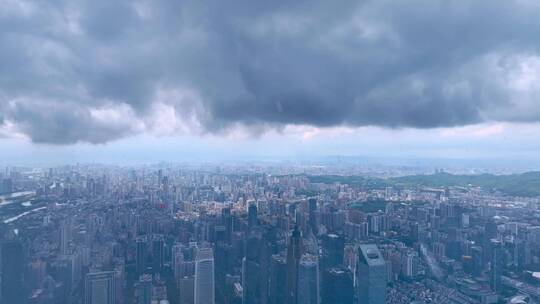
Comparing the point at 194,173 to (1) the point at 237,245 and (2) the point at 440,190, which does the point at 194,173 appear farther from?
(2) the point at 440,190

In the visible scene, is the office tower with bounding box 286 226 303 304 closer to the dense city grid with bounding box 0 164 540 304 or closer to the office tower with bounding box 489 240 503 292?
the dense city grid with bounding box 0 164 540 304

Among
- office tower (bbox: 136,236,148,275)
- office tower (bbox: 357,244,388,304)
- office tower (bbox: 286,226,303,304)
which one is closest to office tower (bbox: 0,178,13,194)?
office tower (bbox: 136,236,148,275)

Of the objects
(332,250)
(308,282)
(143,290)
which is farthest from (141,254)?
(332,250)

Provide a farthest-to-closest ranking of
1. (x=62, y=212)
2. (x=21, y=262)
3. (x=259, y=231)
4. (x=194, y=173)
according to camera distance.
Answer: (x=194, y=173)
(x=259, y=231)
(x=62, y=212)
(x=21, y=262)

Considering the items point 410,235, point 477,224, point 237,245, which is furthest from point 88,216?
point 477,224

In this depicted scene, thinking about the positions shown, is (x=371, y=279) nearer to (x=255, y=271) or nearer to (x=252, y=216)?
(x=255, y=271)

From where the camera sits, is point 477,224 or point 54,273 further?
point 477,224
